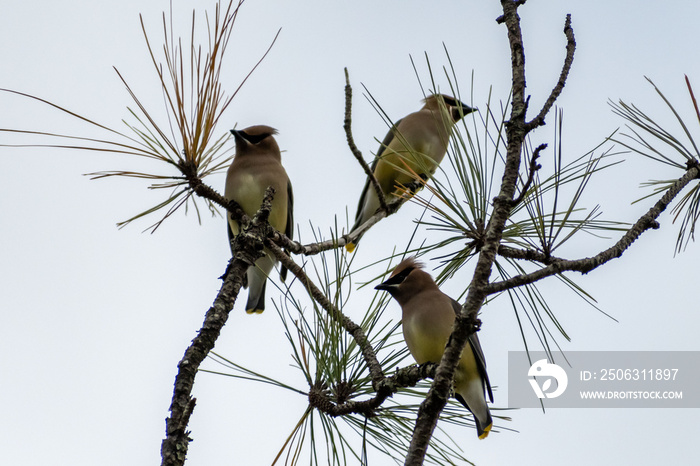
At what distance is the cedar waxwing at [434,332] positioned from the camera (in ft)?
9.90

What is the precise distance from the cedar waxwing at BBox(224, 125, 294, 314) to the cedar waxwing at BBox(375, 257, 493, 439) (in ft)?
2.27

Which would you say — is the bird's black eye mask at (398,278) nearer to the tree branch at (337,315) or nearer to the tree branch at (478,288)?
the tree branch at (337,315)

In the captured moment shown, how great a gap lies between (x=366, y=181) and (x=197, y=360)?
10.1 ft

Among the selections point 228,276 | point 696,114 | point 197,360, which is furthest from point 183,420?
point 696,114

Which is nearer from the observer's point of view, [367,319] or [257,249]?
[257,249]

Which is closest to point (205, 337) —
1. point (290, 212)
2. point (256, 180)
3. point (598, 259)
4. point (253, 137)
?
point (598, 259)

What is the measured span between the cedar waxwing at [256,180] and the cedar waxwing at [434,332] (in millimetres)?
691

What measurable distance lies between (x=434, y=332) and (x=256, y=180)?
1.35 meters

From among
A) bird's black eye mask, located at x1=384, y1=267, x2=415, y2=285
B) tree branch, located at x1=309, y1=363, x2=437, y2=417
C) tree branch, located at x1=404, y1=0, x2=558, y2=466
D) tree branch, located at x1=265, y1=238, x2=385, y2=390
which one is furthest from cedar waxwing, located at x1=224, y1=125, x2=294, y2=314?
tree branch, located at x1=404, y1=0, x2=558, y2=466

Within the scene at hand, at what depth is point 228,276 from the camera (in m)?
2.51

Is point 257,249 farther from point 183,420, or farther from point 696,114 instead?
point 696,114

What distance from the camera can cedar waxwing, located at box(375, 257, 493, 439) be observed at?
3.02 m

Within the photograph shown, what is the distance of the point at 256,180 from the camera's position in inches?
155

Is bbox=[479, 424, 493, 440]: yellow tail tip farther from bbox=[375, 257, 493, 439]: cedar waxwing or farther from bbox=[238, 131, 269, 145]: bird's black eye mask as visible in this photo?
bbox=[238, 131, 269, 145]: bird's black eye mask
